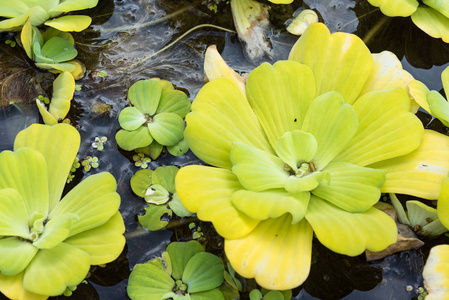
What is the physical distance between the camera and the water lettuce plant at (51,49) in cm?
172

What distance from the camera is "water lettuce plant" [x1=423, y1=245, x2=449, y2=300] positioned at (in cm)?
125

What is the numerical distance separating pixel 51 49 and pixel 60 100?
0.26 meters

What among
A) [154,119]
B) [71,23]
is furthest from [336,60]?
[71,23]

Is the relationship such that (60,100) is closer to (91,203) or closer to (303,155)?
(91,203)

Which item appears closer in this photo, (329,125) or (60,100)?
(329,125)

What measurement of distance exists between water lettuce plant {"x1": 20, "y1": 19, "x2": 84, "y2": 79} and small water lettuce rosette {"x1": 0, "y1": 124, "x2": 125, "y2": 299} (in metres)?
0.36

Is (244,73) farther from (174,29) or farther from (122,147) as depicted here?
(122,147)

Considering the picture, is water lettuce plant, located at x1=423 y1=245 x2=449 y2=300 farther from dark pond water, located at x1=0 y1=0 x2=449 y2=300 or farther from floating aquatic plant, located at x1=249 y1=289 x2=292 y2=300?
floating aquatic plant, located at x1=249 y1=289 x2=292 y2=300

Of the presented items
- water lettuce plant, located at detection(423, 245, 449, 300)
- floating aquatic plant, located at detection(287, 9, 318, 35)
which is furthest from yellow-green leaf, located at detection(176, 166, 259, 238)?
floating aquatic plant, located at detection(287, 9, 318, 35)

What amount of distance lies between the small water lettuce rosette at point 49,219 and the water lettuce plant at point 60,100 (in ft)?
0.49

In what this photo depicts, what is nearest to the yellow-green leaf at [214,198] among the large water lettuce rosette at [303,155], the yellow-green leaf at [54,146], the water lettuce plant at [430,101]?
the large water lettuce rosette at [303,155]

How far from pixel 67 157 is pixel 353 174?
899mm

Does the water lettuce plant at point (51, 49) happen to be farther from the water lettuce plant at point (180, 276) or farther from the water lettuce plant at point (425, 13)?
the water lettuce plant at point (425, 13)

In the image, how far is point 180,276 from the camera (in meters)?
1.43
